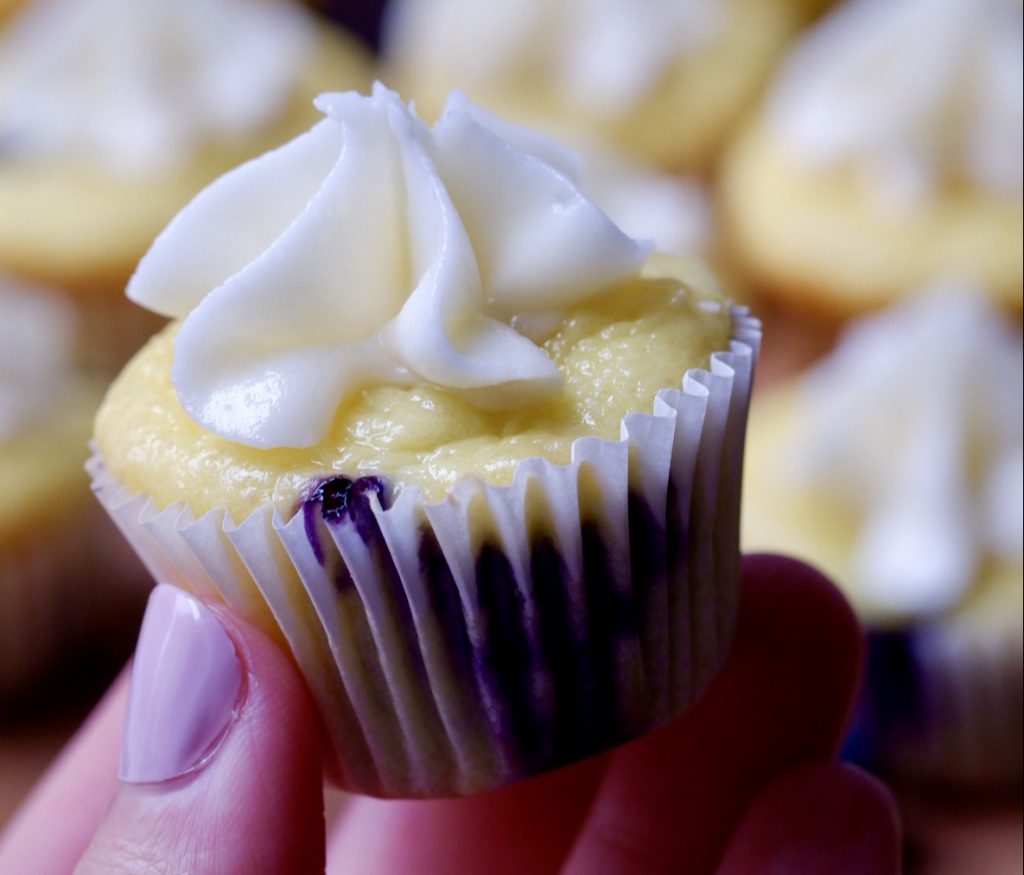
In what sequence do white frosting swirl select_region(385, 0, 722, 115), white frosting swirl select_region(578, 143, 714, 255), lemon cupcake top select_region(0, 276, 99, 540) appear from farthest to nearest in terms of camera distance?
white frosting swirl select_region(385, 0, 722, 115)
white frosting swirl select_region(578, 143, 714, 255)
lemon cupcake top select_region(0, 276, 99, 540)

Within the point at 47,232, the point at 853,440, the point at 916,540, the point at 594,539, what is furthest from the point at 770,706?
the point at 47,232

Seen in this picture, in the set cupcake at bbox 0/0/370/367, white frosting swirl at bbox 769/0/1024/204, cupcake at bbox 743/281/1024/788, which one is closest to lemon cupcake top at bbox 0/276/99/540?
cupcake at bbox 0/0/370/367

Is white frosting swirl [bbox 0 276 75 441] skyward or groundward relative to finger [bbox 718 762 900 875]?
groundward

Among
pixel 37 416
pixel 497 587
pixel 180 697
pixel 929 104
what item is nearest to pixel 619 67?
pixel 929 104

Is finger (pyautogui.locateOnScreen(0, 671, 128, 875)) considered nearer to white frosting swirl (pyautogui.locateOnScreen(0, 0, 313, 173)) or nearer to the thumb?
the thumb

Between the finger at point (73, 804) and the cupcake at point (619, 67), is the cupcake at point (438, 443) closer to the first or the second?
the finger at point (73, 804)

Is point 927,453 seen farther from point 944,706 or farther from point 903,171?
point 903,171
